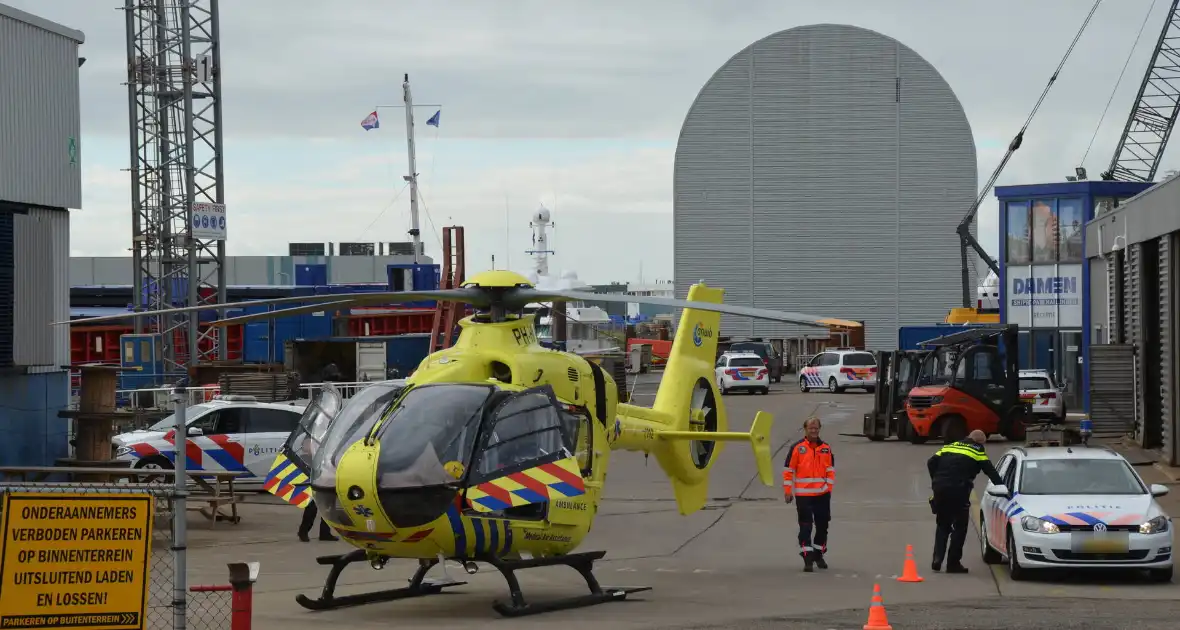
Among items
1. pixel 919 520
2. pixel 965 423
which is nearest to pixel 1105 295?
pixel 965 423

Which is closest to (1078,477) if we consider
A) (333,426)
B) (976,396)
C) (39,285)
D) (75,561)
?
(333,426)

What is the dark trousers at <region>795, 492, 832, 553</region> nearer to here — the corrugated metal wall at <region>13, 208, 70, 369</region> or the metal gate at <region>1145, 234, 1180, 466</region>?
the corrugated metal wall at <region>13, 208, 70, 369</region>

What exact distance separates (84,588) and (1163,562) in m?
10.2

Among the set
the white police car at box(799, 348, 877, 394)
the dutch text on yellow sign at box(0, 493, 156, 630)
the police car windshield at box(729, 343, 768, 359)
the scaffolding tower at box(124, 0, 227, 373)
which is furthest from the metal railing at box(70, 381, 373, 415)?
the police car windshield at box(729, 343, 768, 359)

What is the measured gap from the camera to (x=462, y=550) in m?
12.5

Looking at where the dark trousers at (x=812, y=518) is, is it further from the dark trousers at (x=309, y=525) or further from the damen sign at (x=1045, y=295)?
the damen sign at (x=1045, y=295)

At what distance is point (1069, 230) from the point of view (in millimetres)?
44406

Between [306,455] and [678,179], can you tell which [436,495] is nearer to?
[306,455]

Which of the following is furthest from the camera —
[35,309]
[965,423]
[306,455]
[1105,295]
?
[1105,295]

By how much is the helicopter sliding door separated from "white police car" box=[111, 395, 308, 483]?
10.8 metres

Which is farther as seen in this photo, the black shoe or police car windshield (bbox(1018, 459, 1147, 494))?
the black shoe

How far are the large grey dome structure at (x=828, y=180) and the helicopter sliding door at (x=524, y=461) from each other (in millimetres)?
64517

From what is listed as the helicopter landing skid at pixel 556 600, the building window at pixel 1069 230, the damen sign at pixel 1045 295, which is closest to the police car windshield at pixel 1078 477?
the helicopter landing skid at pixel 556 600

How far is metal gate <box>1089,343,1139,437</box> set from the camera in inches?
1224
